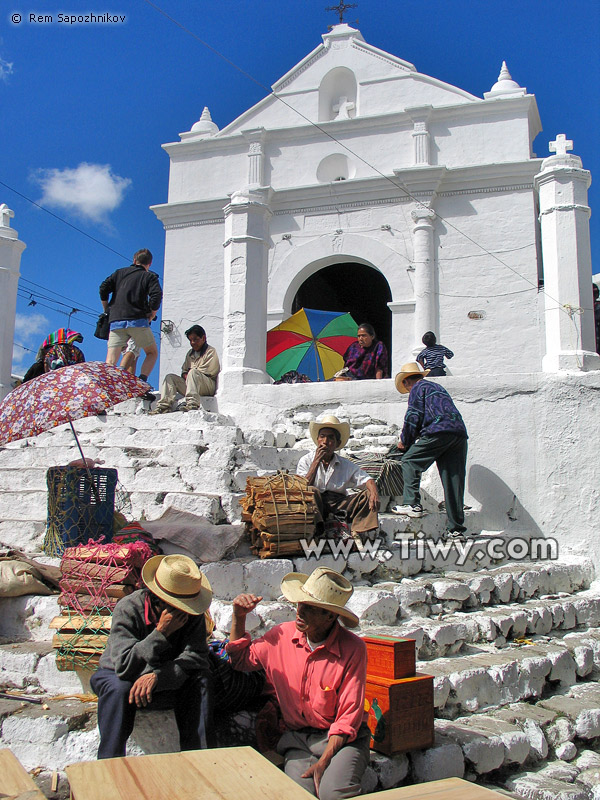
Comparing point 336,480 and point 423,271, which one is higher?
point 423,271

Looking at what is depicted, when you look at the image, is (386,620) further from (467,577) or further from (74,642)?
(74,642)

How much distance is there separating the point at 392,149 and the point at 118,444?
876 centimetres

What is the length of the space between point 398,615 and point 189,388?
4290 millimetres

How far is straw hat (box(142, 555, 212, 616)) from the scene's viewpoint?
3.36 m

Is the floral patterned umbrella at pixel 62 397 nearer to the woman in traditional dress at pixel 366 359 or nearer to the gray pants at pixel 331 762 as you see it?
the woman in traditional dress at pixel 366 359

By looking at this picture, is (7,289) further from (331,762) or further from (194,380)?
(331,762)

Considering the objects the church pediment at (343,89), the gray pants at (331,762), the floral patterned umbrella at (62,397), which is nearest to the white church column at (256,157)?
the church pediment at (343,89)

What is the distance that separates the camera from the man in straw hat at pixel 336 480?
5.57 metres

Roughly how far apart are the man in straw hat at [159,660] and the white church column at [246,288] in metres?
5.48

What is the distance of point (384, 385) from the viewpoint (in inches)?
314

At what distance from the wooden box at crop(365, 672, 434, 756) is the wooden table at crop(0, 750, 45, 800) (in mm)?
2010

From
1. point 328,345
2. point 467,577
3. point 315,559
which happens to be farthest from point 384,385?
point 328,345

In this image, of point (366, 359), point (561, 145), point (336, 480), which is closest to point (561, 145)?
point (561, 145)

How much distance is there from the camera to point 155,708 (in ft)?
11.1
